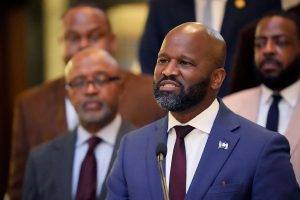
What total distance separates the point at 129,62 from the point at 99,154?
265 cm

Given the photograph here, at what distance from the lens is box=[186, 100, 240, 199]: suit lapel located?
9.86ft

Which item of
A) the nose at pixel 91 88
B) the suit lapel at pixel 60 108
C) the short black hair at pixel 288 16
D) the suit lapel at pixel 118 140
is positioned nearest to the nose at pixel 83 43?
the suit lapel at pixel 60 108

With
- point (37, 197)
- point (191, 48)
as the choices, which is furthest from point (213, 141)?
point (37, 197)

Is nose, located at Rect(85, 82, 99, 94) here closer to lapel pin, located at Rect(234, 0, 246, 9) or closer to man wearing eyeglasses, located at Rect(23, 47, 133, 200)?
man wearing eyeglasses, located at Rect(23, 47, 133, 200)

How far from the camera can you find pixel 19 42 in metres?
7.41

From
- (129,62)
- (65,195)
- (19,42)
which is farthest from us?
(19,42)

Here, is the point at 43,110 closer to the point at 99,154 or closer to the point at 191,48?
the point at 99,154

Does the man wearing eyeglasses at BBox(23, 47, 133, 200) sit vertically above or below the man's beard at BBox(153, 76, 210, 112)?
below

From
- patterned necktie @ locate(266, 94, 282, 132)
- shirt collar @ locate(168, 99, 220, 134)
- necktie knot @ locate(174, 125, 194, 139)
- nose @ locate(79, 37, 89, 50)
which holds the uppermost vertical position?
shirt collar @ locate(168, 99, 220, 134)

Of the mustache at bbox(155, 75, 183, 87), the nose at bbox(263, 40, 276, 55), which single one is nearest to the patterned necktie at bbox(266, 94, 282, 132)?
the nose at bbox(263, 40, 276, 55)

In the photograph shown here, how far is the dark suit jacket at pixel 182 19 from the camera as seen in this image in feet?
15.4

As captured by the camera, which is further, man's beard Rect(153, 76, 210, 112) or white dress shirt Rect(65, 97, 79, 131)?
white dress shirt Rect(65, 97, 79, 131)

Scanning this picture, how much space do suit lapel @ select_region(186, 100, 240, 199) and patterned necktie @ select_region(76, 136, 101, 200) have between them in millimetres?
1057

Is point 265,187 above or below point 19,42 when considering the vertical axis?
above
